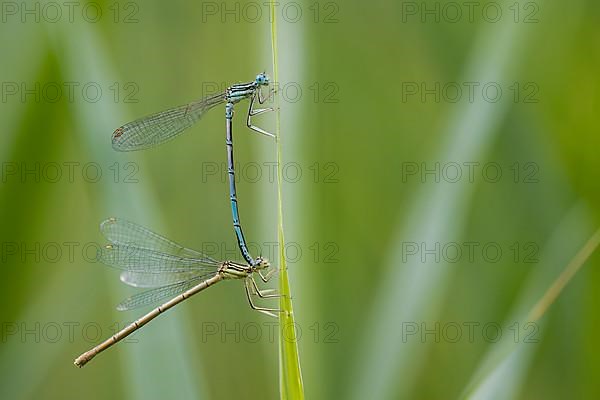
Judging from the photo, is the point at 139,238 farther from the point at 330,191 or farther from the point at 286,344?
the point at 286,344

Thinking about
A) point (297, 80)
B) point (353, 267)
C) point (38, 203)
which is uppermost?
point (297, 80)

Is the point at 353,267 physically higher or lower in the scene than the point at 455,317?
higher

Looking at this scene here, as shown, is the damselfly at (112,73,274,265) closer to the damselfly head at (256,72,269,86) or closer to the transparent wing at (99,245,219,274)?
the damselfly head at (256,72,269,86)

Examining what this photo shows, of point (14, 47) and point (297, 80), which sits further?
point (14, 47)

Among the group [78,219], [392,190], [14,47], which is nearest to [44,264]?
[78,219]

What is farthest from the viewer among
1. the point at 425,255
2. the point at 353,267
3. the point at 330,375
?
the point at 353,267

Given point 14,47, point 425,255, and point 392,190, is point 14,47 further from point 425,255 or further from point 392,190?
point 425,255

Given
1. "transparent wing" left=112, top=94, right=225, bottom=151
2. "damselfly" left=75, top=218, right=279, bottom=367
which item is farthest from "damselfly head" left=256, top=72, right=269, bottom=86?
"damselfly" left=75, top=218, right=279, bottom=367

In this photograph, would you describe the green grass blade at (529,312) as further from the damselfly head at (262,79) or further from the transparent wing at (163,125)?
the transparent wing at (163,125)
